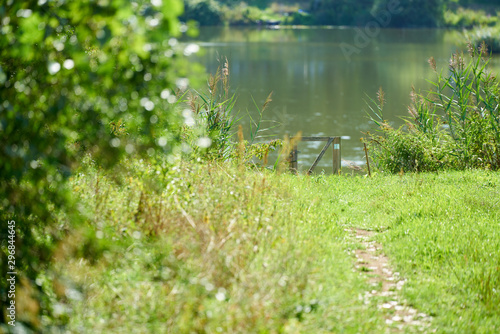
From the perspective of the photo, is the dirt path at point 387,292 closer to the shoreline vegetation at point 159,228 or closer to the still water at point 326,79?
the shoreline vegetation at point 159,228

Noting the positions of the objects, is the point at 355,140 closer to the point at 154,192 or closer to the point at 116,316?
the point at 154,192

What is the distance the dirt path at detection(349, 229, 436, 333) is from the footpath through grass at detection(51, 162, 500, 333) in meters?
0.08

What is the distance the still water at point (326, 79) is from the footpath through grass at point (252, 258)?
4629 mm

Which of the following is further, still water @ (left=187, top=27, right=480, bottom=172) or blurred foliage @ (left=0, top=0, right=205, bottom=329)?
still water @ (left=187, top=27, right=480, bottom=172)

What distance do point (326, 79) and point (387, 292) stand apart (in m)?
29.8

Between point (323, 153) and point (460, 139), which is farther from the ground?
point (460, 139)

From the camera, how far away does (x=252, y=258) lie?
191 inches

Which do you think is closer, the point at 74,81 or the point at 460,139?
the point at 74,81

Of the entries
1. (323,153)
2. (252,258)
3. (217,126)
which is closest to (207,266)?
(252,258)

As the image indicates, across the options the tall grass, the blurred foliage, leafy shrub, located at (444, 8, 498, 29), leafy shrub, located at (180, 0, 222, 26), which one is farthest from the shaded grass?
leafy shrub, located at (180, 0, 222, 26)

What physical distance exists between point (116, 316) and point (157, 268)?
0.76 meters

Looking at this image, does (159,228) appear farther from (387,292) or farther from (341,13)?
(341,13)

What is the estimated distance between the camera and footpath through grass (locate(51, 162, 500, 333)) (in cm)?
407

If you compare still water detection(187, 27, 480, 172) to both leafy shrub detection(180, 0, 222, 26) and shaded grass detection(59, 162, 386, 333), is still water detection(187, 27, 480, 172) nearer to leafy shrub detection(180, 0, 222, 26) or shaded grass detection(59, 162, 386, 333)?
shaded grass detection(59, 162, 386, 333)
